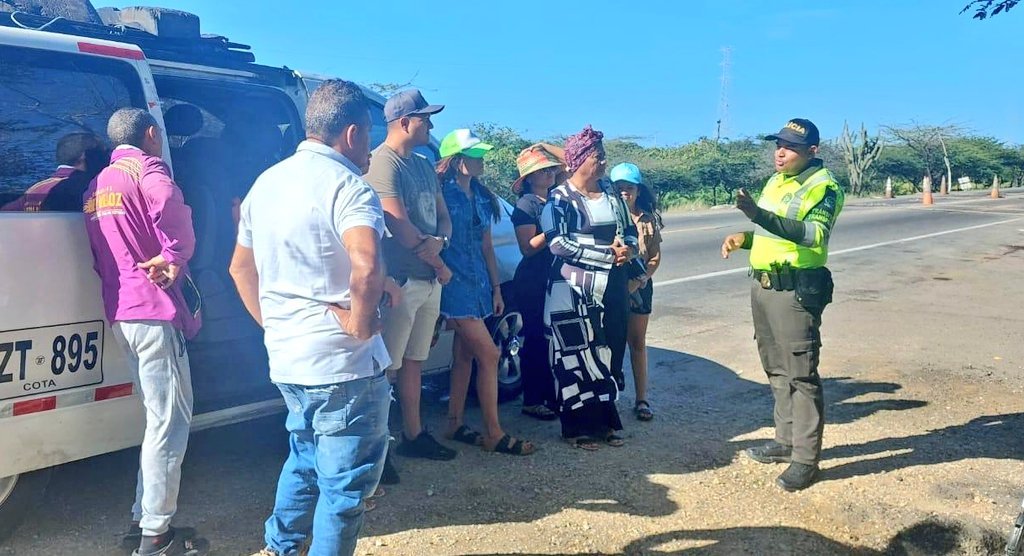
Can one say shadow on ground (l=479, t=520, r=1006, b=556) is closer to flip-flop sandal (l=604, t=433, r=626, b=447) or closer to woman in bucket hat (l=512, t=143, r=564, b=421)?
flip-flop sandal (l=604, t=433, r=626, b=447)

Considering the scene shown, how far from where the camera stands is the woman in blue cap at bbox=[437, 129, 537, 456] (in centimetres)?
459

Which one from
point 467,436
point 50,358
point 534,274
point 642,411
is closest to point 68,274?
point 50,358

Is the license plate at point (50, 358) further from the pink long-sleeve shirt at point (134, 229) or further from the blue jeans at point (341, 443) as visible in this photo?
the blue jeans at point (341, 443)

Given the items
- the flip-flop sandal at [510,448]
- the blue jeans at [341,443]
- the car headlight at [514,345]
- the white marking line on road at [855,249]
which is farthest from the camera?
the white marking line on road at [855,249]

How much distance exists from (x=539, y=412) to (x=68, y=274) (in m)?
3.11

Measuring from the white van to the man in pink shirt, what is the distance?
0.59ft

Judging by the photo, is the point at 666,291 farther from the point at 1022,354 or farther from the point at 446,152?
the point at 446,152

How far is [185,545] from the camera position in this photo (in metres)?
3.48

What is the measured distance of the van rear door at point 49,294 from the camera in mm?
3188

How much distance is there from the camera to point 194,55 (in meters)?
4.49

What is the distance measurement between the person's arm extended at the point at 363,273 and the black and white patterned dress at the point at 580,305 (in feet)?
7.50

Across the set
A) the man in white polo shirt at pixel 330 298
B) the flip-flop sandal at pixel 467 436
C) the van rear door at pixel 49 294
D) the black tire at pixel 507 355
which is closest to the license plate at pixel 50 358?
the van rear door at pixel 49 294

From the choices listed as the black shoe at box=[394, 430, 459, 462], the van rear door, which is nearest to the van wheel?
the van rear door

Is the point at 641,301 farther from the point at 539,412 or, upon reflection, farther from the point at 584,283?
the point at 539,412
